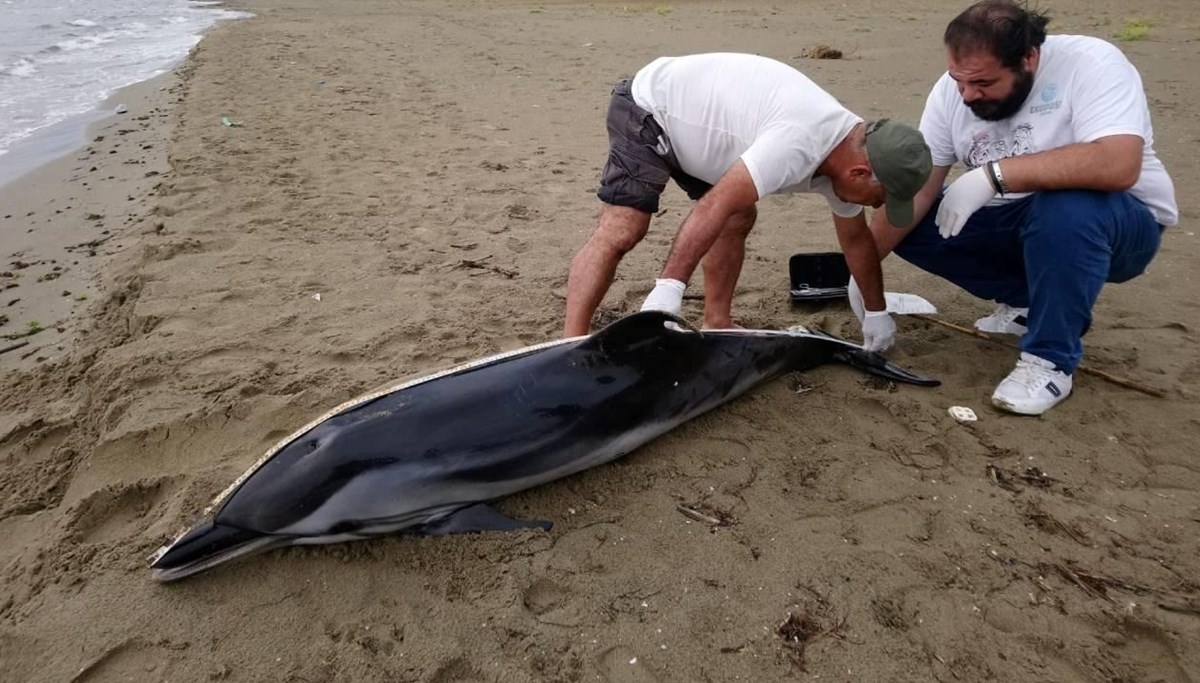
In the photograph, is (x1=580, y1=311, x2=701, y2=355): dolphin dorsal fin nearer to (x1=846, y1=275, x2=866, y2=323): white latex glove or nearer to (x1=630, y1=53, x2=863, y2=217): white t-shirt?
(x1=630, y1=53, x2=863, y2=217): white t-shirt

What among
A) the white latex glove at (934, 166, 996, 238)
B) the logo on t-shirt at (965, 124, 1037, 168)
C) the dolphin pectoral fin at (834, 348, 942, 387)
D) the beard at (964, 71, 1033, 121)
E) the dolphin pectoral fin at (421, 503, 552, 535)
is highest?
the beard at (964, 71, 1033, 121)

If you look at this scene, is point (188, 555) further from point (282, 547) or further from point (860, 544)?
point (860, 544)

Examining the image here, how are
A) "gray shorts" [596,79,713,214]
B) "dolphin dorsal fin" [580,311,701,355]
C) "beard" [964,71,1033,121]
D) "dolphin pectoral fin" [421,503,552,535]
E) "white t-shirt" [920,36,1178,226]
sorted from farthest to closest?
"gray shorts" [596,79,713,214] < "beard" [964,71,1033,121] < "white t-shirt" [920,36,1178,226] < "dolphin dorsal fin" [580,311,701,355] < "dolphin pectoral fin" [421,503,552,535]

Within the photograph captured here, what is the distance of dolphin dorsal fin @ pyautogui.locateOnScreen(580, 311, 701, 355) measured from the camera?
308 cm

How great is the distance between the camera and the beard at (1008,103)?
3484 mm

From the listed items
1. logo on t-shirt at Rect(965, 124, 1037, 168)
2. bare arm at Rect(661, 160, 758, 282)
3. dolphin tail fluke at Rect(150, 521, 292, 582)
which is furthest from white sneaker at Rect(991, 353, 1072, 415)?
dolphin tail fluke at Rect(150, 521, 292, 582)

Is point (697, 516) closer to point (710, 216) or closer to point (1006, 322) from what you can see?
point (710, 216)

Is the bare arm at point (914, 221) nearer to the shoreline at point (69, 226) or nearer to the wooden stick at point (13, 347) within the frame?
the shoreline at point (69, 226)

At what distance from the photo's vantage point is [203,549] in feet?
8.46

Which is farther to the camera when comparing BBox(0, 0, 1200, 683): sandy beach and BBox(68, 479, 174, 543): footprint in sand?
BBox(68, 479, 174, 543): footprint in sand

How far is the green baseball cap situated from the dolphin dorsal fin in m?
1.05

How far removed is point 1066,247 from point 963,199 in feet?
1.64

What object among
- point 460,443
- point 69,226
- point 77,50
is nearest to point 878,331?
point 460,443

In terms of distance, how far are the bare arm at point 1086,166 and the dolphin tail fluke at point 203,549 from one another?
344cm
